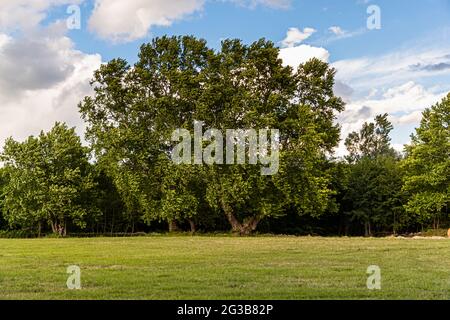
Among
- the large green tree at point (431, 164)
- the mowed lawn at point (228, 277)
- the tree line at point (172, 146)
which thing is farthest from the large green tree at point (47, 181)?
the large green tree at point (431, 164)

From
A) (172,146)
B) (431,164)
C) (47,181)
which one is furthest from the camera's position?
(431,164)

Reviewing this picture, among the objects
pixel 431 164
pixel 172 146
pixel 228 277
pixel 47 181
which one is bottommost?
pixel 228 277

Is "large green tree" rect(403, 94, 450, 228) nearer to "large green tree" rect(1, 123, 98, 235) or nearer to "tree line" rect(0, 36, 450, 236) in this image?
"tree line" rect(0, 36, 450, 236)

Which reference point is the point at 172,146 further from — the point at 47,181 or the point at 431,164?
the point at 431,164

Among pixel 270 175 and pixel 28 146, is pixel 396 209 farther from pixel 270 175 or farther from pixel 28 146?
pixel 28 146

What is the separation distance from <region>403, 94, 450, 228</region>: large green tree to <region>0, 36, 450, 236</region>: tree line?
18cm

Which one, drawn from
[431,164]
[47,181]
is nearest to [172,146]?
[47,181]

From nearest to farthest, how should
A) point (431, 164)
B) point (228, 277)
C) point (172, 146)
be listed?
1. point (228, 277)
2. point (172, 146)
3. point (431, 164)

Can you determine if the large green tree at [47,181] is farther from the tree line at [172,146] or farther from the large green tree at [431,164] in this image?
the large green tree at [431,164]

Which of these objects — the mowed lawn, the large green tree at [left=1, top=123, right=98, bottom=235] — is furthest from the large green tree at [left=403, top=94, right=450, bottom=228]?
the mowed lawn

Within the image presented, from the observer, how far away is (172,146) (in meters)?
46.5

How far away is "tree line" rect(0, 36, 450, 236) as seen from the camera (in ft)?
145

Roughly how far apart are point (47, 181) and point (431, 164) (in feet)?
118
